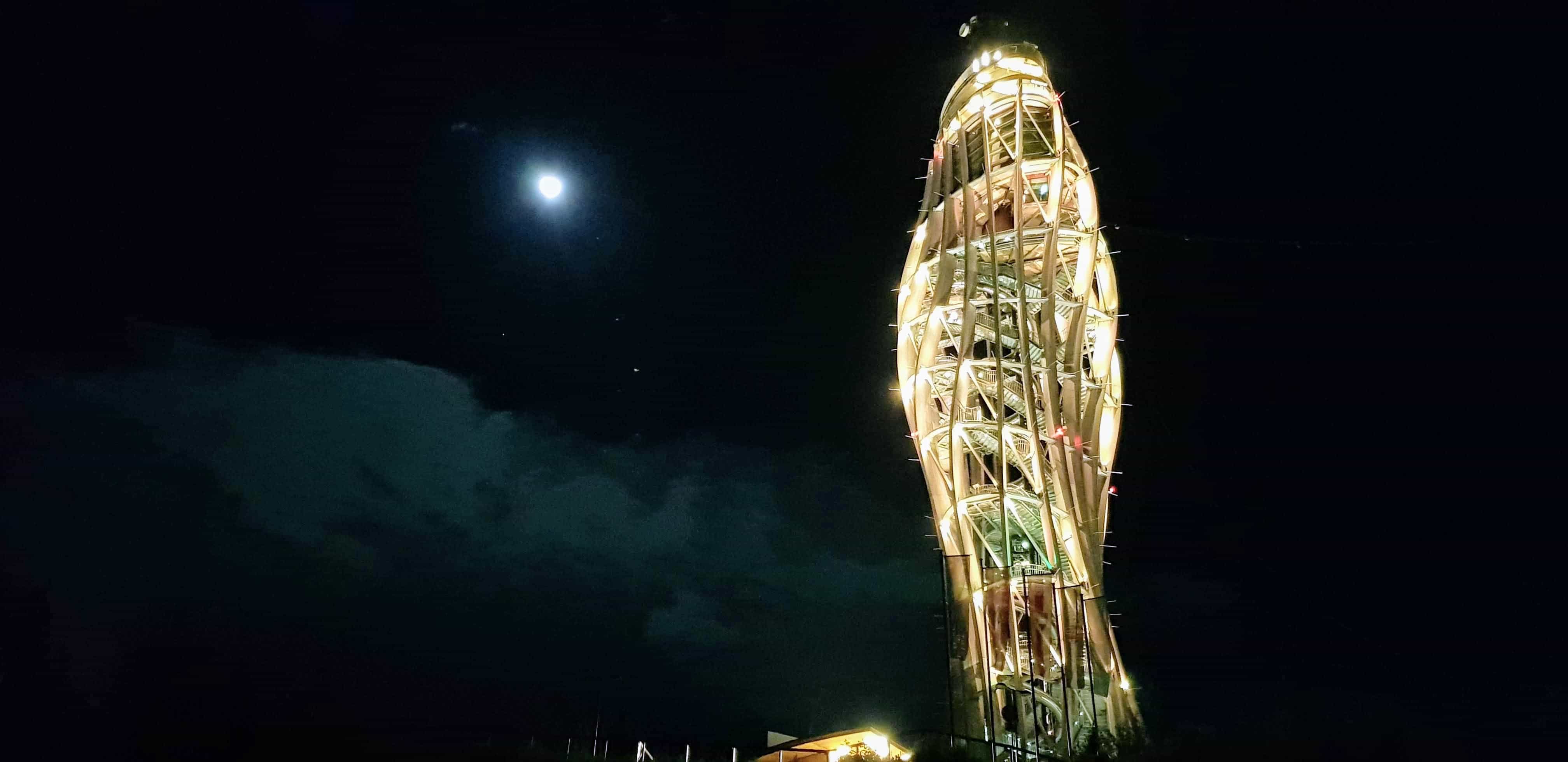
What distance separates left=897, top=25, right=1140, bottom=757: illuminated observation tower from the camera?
26.6 metres

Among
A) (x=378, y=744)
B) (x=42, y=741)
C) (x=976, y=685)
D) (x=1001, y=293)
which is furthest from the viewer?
(x=42, y=741)

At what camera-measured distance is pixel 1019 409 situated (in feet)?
99.8

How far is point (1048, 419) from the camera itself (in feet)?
89.0

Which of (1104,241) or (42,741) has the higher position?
(1104,241)

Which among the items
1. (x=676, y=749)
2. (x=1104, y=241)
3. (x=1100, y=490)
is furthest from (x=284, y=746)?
(x=1104, y=241)

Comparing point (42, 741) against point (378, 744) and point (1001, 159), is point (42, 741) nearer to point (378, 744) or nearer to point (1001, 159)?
point (378, 744)

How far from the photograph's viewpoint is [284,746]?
2612 centimetres

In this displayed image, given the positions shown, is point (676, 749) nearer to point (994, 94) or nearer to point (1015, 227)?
point (1015, 227)

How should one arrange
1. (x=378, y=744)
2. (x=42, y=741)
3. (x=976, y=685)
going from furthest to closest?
(x=42, y=741) → (x=976, y=685) → (x=378, y=744)

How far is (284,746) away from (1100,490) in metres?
23.8

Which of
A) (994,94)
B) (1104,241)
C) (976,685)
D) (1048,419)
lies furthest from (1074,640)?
(994,94)

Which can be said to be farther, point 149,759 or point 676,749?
point 676,749

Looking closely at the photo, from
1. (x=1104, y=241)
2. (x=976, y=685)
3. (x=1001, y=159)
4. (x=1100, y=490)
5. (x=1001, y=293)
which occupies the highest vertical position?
(x=1001, y=159)

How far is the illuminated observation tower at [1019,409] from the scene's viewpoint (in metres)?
26.6
